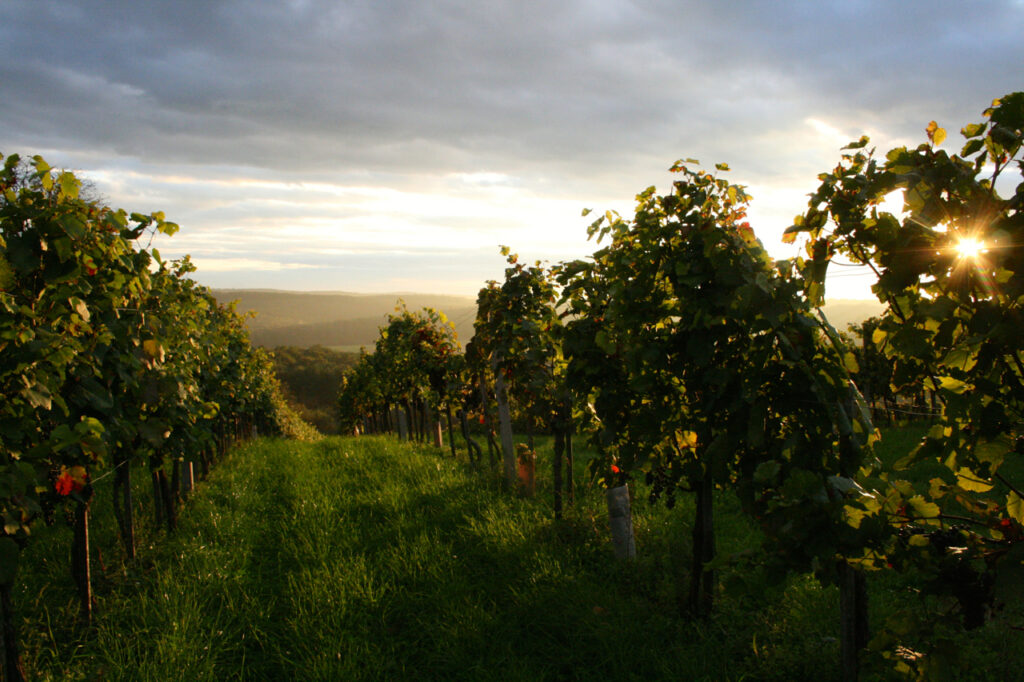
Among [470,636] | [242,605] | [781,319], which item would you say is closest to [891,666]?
[781,319]

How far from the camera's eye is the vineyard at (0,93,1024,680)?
1599 mm

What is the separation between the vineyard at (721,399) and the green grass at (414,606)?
6 centimetres

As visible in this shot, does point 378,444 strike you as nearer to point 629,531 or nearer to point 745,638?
point 629,531

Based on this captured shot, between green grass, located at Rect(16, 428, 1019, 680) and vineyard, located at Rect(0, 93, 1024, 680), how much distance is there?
6 centimetres

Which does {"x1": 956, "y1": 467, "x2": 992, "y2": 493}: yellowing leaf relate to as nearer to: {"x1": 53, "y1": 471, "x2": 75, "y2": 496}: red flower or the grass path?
the grass path

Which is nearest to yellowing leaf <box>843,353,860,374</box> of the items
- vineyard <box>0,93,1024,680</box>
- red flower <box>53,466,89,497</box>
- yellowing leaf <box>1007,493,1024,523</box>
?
vineyard <box>0,93,1024,680</box>

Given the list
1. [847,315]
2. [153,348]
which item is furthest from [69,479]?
[847,315]

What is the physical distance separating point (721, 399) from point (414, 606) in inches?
111

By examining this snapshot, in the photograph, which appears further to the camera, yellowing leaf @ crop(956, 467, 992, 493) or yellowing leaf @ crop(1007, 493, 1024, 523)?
yellowing leaf @ crop(956, 467, 992, 493)

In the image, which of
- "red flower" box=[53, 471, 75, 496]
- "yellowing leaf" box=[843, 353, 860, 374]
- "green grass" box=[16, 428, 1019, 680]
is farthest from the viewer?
"green grass" box=[16, 428, 1019, 680]

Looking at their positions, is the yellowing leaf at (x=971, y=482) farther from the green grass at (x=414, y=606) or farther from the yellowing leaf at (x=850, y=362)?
the green grass at (x=414, y=606)

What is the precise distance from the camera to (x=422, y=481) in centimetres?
811

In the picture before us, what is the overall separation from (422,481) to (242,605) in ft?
11.4

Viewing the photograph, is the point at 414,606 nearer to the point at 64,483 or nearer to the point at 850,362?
the point at 64,483
